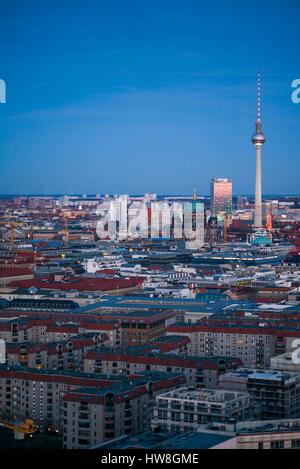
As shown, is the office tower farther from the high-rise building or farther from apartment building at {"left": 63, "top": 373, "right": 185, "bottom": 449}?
apartment building at {"left": 63, "top": 373, "right": 185, "bottom": 449}

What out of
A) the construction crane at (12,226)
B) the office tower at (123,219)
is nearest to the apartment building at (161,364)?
the construction crane at (12,226)

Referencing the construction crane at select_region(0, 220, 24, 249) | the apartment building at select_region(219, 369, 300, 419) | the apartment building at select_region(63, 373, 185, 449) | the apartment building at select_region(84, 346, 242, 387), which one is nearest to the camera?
the apartment building at select_region(63, 373, 185, 449)

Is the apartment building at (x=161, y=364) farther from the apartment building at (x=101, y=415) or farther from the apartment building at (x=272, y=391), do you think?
the apartment building at (x=101, y=415)

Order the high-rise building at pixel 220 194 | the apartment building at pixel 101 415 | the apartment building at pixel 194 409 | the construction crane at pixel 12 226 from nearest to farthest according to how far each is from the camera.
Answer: the apartment building at pixel 194 409 → the apartment building at pixel 101 415 → the construction crane at pixel 12 226 → the high-rise building at pixel 220 194

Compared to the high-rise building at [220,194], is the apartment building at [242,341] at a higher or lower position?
lower

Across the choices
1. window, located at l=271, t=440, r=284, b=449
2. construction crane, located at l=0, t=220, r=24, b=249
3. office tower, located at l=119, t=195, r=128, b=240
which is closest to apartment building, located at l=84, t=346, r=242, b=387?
window, located at l=271, t=440, r=284, b=449

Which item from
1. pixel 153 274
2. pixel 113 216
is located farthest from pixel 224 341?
pixel 113 216

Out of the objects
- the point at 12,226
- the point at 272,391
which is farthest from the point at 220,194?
the point at 272,391
